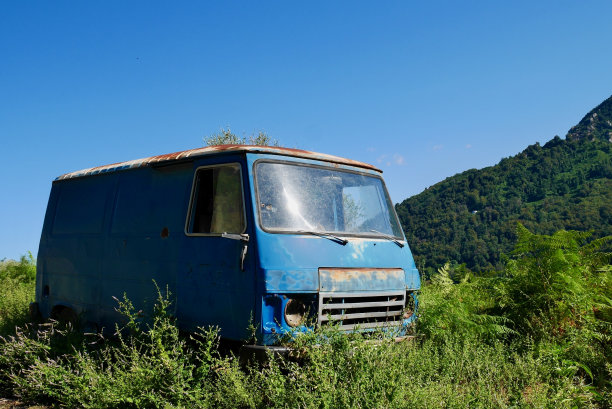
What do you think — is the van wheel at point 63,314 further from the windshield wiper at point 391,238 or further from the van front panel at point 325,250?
the windshield wiper at point 391,238

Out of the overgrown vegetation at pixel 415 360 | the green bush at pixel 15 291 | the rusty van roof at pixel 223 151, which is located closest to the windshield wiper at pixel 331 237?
the rusty van roof at pixel 223 151

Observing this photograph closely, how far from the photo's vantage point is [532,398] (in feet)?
15.1

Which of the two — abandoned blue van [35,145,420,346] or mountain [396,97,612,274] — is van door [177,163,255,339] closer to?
abandoned blue van [35,145,420,346]

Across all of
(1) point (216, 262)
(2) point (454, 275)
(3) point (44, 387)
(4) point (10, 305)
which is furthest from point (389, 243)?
(4) point (10, 305)

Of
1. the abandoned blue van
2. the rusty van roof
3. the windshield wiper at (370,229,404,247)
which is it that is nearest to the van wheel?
the abandoned blue van

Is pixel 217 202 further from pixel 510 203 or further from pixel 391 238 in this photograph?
pixel 510 203

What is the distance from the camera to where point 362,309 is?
561 cm

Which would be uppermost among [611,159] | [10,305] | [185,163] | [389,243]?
[611,159]

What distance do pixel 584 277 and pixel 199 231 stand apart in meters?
5.39

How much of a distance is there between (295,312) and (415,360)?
1220 millimetres

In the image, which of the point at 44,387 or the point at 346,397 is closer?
the point at 346,397

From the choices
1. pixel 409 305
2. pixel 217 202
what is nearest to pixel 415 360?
pixel 409 305

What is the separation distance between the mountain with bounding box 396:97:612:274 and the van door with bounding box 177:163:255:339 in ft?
104

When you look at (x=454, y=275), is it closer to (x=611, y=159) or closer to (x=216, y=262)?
(x=216, y=262)
